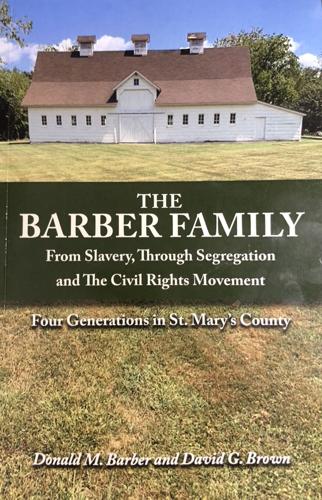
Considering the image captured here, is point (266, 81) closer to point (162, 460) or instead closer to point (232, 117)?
point (232, 117)

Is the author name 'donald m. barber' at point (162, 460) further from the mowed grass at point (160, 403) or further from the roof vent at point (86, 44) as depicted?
the roof vent at point (86, 44)

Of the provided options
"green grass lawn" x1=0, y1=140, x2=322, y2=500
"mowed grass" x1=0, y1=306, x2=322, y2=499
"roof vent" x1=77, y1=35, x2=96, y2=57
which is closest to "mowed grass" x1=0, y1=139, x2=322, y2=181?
"green grass lawn" x1=0, y1=140, x2=322, y2=500

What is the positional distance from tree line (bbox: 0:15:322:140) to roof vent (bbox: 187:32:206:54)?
12 centimetres

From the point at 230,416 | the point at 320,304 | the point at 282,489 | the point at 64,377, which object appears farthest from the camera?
the point at 320,304

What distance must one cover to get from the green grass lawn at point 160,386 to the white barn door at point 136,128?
7 centimetres

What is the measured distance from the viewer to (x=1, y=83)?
11.0ft

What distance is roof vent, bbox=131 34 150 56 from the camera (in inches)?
124

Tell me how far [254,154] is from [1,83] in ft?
6.78

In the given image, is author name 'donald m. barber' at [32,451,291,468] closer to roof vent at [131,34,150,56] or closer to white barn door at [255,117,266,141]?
white barn door at [255,117,266,141]

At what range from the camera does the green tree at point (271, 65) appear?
126 inches

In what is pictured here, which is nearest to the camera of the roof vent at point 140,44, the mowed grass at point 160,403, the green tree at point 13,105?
the mowed grass at point 160,403

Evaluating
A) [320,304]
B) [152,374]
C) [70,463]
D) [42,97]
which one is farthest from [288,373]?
[42,97]

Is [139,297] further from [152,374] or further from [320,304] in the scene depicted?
[320,304]

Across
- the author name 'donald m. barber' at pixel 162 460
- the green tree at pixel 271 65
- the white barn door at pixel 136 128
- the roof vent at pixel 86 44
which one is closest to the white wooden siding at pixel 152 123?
the white barn door at pixel 136 128
